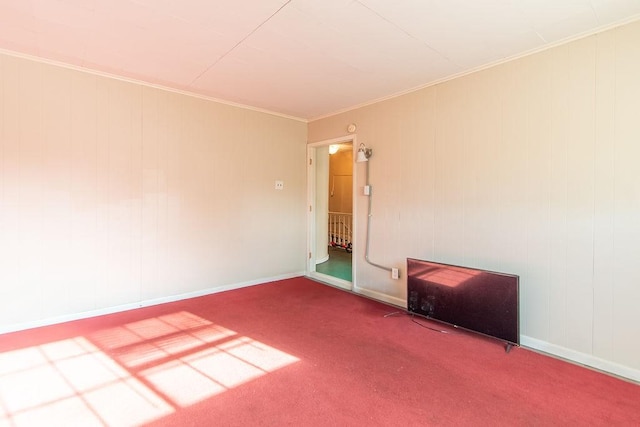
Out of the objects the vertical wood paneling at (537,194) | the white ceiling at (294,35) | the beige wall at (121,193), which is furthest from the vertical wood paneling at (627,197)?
the beige wall at (121,193)

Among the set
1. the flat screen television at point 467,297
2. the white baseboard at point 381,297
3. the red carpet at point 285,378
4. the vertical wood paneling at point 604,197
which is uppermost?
the vertical wood paneling at point 604,197

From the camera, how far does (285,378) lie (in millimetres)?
2068

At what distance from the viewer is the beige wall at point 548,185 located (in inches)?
83.6

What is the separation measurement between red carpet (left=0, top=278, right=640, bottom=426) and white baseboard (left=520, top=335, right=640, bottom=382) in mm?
97

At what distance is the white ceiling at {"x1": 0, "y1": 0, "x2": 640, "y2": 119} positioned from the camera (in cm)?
196

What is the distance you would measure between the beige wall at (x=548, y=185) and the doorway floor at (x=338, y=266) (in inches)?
63.9

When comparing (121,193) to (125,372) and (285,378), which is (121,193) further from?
(285,378)

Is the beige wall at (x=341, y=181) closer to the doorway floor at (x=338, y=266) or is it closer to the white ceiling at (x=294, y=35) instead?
the doorway floor at (x=338, y=266)

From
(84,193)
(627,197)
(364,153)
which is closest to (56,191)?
(84,193)

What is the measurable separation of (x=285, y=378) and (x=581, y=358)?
2.27 metres

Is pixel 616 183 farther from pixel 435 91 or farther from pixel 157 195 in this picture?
pixel 157 195

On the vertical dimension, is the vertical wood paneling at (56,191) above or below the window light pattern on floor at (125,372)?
above

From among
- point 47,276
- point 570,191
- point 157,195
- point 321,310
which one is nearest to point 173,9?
point 157,195

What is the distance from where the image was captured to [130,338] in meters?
2.63
